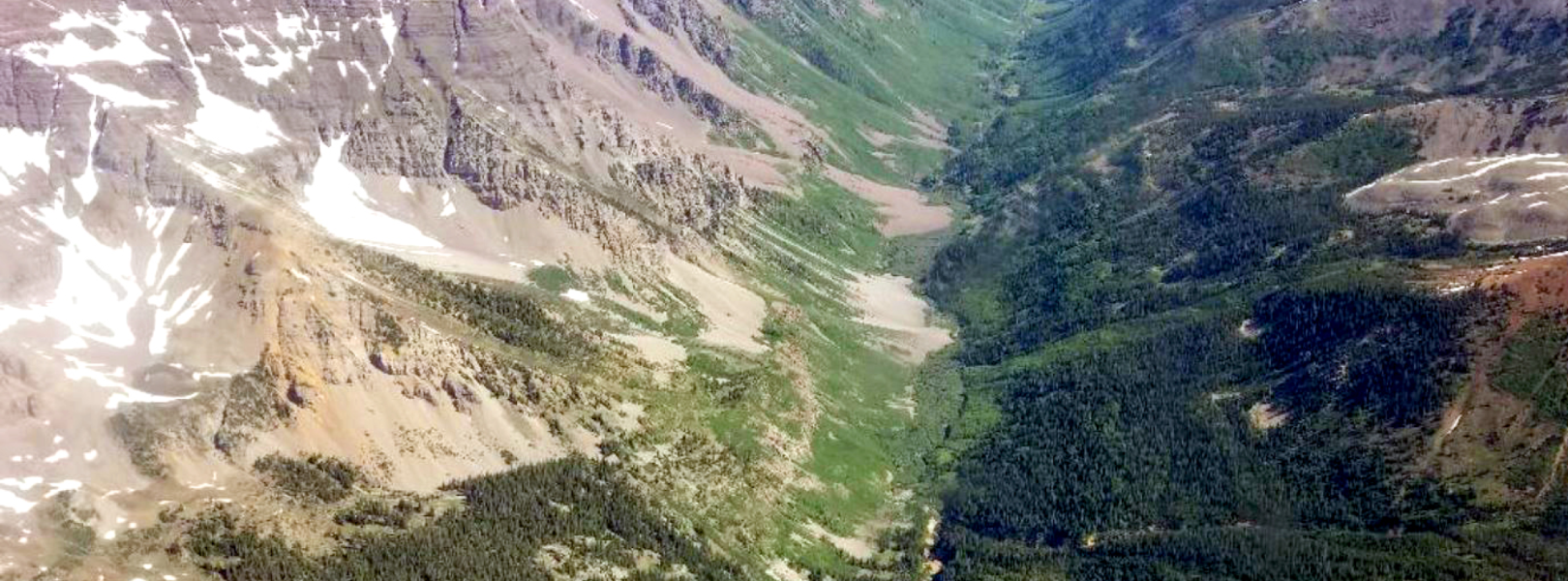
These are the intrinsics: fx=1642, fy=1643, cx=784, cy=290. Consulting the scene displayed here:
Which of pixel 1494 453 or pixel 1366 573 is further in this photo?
pixel 1494 453

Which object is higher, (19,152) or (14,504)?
(19,152)

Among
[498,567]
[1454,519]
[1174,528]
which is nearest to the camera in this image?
[498,567]

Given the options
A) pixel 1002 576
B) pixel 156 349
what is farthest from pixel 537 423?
pixel 1002 576

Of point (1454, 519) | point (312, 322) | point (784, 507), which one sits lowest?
point (784, 507)

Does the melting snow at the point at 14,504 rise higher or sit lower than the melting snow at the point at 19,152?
lower

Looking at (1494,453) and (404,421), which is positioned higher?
(1494,453)

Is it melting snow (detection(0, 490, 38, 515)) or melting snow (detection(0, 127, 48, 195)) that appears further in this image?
melting snow (detection(0, 127, 48, 195))

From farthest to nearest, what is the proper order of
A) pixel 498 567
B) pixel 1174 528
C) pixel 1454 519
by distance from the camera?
pixel 1174 528, pixel 1454 519, pixel 498 567

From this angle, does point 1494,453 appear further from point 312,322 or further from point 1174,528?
point 312,322

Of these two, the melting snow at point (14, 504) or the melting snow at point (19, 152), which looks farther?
the melting snow at point (19, 152)

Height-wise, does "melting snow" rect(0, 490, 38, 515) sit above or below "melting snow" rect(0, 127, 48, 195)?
below

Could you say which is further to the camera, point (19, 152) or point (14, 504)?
point (19, 152)
